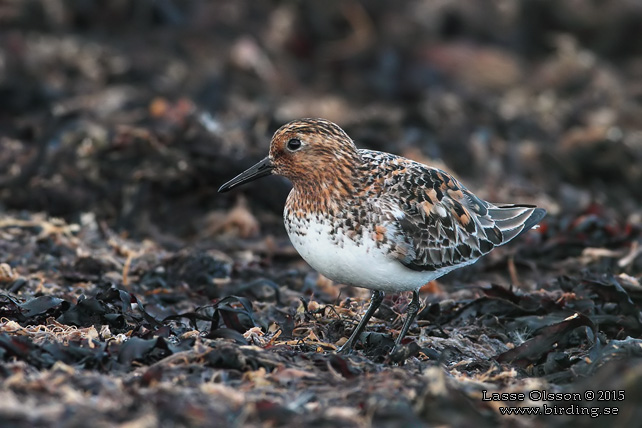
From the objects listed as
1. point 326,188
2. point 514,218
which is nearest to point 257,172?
point 326,188

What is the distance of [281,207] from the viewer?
730 cm

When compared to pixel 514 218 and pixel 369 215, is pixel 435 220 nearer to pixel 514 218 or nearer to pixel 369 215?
pixel 369 215

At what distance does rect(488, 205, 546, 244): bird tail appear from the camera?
5.66m

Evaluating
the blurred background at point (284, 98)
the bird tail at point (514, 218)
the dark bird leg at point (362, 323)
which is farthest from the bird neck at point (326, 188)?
the blurred background at point (284, 98)

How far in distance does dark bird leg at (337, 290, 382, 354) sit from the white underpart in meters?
0.25

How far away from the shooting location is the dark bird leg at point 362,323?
15.8 ft

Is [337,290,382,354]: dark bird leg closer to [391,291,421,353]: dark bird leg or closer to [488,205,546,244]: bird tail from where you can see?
[391,291,421,353]: dark bird leg

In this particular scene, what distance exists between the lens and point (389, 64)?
11242 mm

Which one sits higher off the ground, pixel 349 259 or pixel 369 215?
pixel 369 215

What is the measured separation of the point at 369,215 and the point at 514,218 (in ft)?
Answer: 4.46

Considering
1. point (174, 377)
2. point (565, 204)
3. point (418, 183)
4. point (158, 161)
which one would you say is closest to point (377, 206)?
point (418, 183)

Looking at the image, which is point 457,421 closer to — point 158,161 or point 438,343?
point 438,343

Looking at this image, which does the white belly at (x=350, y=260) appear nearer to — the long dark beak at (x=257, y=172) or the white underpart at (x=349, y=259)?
the white underpart at (x=349, y=259)

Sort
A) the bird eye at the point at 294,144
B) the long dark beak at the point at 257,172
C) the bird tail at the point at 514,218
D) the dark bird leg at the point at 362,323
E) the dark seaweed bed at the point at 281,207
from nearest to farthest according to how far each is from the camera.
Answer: the dark seaweed bed at the point at 281,207 → the dark bird leg at the point at 362,323 → the bird eye at the point at 294,144 → the long dark beak at the point at 257,172 → the bird tail at the point at 514,218
